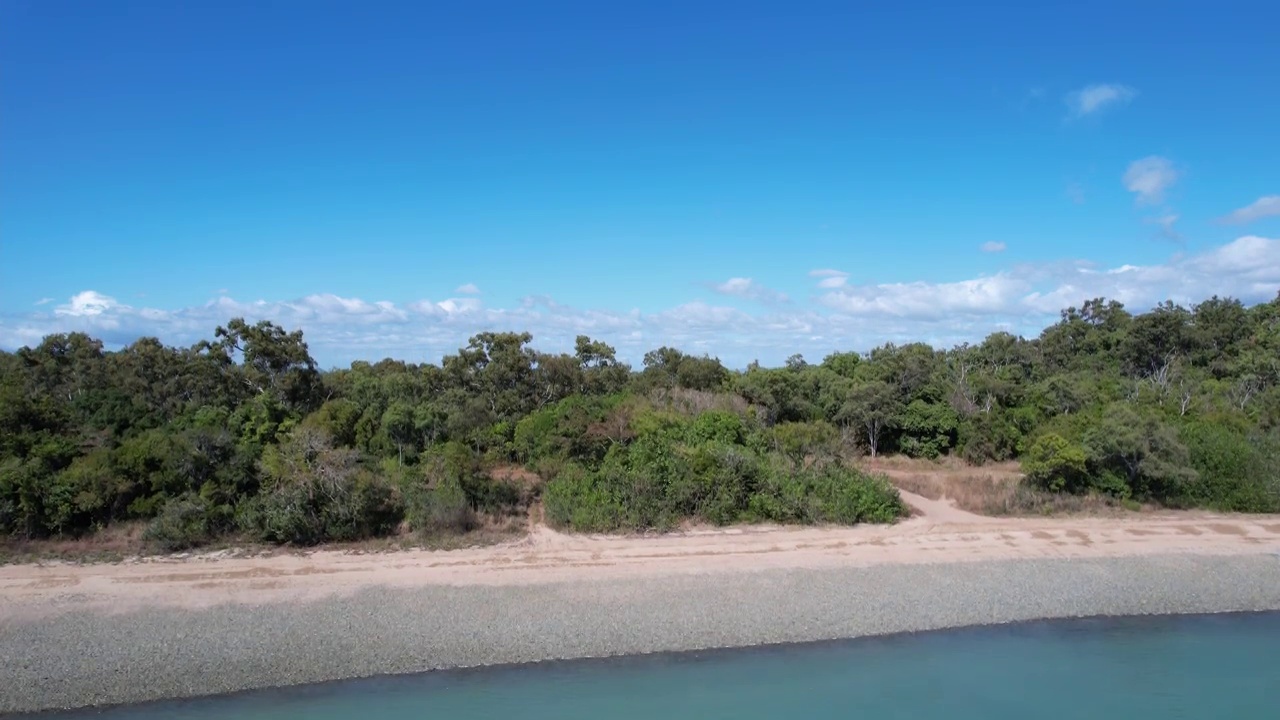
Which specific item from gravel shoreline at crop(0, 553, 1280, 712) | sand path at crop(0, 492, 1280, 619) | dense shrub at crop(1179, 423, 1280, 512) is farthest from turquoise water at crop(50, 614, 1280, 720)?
dense shrub at crop(1179, 423, 1280, 512)

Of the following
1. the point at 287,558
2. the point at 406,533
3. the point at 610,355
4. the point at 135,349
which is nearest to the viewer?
the point at 287,558

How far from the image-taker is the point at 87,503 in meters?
18.3

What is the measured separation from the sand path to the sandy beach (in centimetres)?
7

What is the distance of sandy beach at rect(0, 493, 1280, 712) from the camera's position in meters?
13.2

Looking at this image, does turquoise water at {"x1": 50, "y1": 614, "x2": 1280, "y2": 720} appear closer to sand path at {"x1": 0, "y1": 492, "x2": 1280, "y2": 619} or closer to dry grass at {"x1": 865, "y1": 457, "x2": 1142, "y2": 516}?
sand path at {"x1": 0, "y1": 492, "x2": 1280, "y2": 619}

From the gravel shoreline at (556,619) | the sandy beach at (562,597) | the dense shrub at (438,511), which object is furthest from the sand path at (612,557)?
the dense shrub at (438,511)

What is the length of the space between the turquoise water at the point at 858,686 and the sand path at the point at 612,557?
3.27 meters

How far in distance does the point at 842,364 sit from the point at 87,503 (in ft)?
99.3

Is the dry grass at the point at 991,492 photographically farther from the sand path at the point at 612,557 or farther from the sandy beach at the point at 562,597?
the sandy beach at the point at 562,597

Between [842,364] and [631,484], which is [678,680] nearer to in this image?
[631,484]

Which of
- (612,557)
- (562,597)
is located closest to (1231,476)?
(612,557)

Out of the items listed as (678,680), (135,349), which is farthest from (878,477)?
(135,349)

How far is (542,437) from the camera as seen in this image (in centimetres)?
2406

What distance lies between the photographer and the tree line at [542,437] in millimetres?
18953
